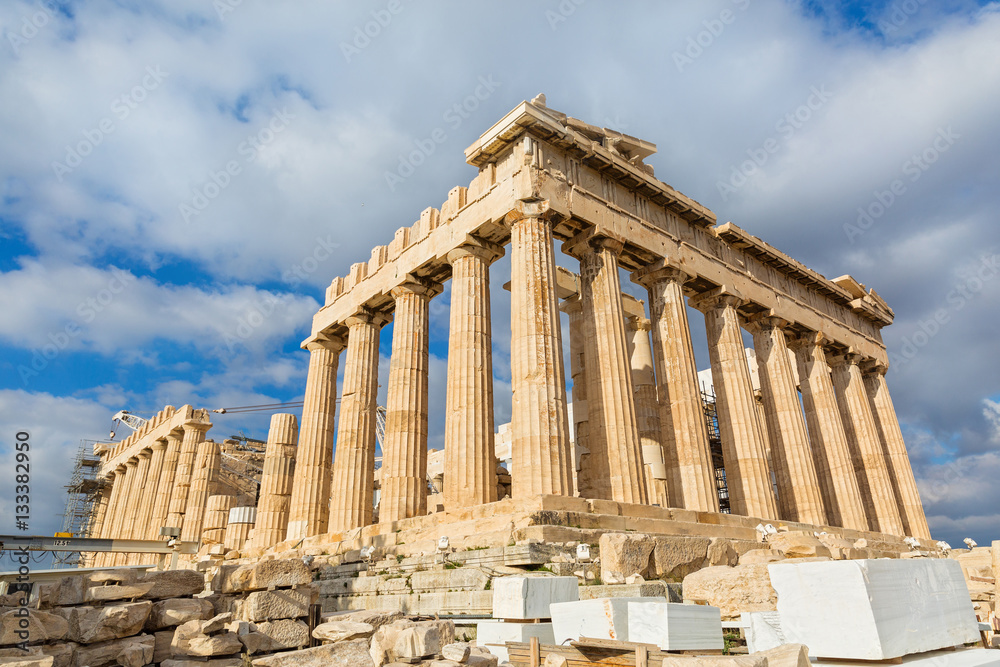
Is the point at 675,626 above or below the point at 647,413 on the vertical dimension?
below

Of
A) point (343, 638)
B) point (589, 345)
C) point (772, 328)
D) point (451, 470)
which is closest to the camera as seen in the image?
point (343, 638)

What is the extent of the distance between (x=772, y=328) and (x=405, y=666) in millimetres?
22791

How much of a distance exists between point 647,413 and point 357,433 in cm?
1106

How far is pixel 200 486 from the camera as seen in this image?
33344 mm

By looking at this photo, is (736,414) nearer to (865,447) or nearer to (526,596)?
(865,447)

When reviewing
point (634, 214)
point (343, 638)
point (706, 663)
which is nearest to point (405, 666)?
point (343, 638)

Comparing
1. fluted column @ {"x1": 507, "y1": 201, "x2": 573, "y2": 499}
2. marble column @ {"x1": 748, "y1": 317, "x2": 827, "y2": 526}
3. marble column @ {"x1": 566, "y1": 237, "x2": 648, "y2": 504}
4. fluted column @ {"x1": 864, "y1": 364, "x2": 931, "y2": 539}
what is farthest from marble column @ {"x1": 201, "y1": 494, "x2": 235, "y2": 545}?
fluted column @ {"x1": 864, "y1": 364, "x2": 931, "y2": 539}

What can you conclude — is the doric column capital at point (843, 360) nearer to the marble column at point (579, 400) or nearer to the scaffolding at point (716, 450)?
the scaffolding at point (716, 450)

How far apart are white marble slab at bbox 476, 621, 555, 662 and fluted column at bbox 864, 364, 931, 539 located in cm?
2750

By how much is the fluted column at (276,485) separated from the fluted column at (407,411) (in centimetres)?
740

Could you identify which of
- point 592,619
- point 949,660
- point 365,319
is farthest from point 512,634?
point 365,319

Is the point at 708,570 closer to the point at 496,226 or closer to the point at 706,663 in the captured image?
the point at 706,663

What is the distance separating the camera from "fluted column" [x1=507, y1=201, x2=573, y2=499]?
15.1 metres

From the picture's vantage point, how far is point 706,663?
4941 millimetres
